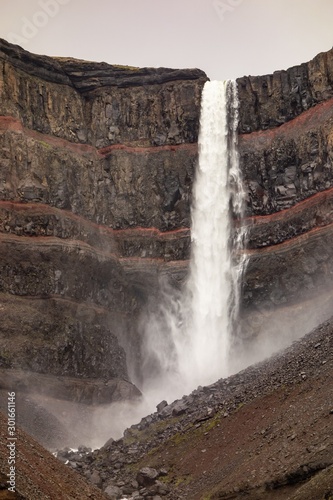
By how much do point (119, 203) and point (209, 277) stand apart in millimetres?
10892

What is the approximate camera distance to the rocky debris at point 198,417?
23.9 meters

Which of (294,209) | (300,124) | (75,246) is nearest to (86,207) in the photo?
(75,246)

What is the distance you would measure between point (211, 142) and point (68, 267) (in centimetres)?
1905

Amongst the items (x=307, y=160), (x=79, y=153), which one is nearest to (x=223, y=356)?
(x=307, y=160)

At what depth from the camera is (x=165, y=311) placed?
167 ft

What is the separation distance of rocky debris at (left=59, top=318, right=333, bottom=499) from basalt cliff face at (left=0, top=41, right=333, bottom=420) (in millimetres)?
10558

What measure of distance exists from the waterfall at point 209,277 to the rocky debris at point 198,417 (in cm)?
1367

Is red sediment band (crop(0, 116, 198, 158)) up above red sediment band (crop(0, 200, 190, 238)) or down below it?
above

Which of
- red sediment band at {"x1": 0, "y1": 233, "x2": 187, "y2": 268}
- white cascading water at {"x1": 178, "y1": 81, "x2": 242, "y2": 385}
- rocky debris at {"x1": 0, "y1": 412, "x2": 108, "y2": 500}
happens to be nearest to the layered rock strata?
red sediment band at {"x1": 0, "y1": 233, "x2": 187, "y2": 268}

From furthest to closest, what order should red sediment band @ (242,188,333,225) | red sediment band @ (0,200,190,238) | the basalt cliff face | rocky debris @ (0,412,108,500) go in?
red sediment band @ (242,188,333,225) < red sediment band @ (0,200,190,238) < the basalt cliff face < rocky debris @ (0,412,108,500)

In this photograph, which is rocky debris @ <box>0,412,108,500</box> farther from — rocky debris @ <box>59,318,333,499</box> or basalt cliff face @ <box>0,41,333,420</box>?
basalt cliff face @ <box>0,41,333,420</box>

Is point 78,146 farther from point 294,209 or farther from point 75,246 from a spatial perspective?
point 294,209

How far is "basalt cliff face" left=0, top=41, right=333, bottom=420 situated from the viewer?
42.7 m

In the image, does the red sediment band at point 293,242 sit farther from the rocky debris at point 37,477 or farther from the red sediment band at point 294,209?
the rocky debris at point 37,477
